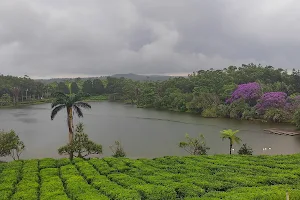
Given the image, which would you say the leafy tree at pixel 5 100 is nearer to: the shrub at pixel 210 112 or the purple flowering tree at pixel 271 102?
the shrub at pixel 210 112

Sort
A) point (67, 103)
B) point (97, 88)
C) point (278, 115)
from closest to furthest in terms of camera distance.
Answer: point (67, 103) < point (278, 115) < point (97, 88)

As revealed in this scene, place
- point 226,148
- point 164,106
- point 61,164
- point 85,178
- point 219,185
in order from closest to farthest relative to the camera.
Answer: point 219,185
point 85,178
point 61,164
point 226,148
point 164,106

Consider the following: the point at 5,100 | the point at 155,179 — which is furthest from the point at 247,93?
the point at 5,100

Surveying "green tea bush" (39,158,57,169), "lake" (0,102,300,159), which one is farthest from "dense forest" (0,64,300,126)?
"green tea bush" (39,158,57,169)

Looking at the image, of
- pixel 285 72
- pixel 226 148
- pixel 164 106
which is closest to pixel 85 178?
pixel 226 148

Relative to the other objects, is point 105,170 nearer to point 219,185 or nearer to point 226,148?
point 219,185

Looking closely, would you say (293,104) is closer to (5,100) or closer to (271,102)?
(271,102)

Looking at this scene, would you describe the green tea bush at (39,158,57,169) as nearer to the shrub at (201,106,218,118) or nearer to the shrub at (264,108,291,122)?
the shrub at (264,108,291,122)
